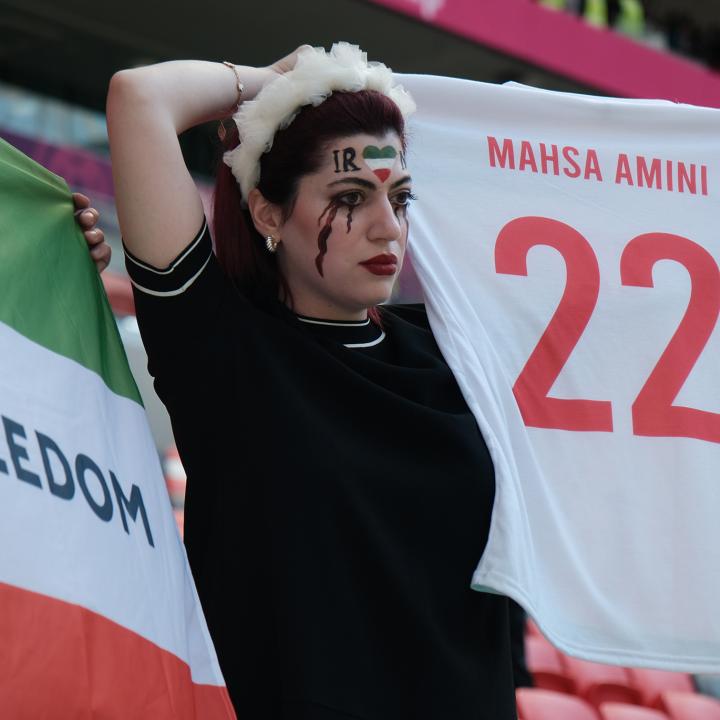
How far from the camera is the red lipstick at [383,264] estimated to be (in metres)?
1.75

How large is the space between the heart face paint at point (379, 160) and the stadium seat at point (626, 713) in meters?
2.70

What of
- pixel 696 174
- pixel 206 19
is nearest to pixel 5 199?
pixel 696 174

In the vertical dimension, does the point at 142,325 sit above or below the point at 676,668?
above

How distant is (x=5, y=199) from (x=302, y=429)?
50 cm

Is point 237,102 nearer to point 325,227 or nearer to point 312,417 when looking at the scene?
point 325,227

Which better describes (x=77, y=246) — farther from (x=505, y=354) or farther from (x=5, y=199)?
(x=505, y=354)

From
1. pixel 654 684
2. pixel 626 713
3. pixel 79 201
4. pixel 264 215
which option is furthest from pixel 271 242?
pixel 654 684

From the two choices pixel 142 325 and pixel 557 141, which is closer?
pixel 142 325

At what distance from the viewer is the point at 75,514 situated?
1.58 meters

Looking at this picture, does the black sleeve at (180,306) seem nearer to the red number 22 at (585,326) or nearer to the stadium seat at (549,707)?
the red number 22 at (585,326)

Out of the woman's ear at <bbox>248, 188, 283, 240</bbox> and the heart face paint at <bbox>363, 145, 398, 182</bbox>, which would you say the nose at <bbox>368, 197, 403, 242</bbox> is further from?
the woman's ear at <bbox>248, 188, 283, 240</bbox>

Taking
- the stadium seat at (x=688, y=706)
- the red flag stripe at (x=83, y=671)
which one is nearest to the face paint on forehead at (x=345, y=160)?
the red flag stripe at (x=83, y=671)

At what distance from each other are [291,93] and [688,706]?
318 centimetres

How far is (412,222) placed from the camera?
208cm
